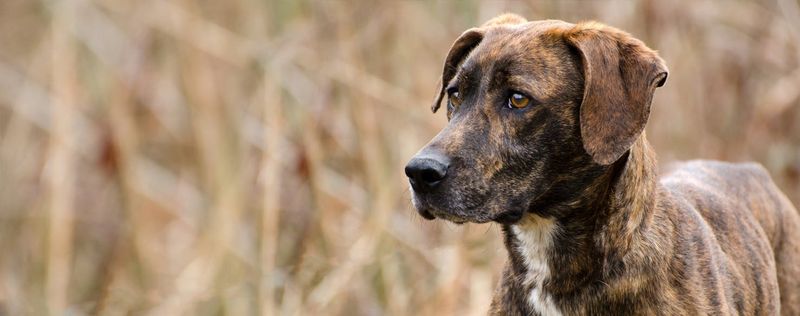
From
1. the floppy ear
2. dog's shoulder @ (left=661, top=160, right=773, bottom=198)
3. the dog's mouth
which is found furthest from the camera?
dog's shoulder @ (left=661, top=160, right=773, bottom=198)

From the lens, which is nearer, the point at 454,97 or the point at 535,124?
the point at 535,124

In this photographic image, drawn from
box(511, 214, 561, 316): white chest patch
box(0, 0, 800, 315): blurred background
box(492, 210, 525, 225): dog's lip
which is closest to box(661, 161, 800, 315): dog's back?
box(511, 214, 561, 316): white chest patch

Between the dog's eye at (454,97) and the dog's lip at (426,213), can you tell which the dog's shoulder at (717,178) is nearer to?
the dog's eye at (454,97)

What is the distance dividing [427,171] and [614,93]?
688 millimetres

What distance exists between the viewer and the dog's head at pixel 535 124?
11.7ft

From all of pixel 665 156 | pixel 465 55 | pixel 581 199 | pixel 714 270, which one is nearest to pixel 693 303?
pixel 714 270

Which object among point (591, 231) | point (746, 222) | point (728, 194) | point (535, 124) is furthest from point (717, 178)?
point (535, 124)

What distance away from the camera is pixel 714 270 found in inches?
155

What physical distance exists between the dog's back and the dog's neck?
1.07ft

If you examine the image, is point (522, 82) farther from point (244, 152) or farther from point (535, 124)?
point (244, 152)

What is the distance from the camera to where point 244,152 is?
21.3ft

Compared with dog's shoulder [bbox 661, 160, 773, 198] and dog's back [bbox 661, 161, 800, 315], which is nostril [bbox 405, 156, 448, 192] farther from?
dog's shoulder [bbox 661, 160, 773, 198]

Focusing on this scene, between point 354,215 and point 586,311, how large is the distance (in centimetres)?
285

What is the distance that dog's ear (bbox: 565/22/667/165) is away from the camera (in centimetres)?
358
